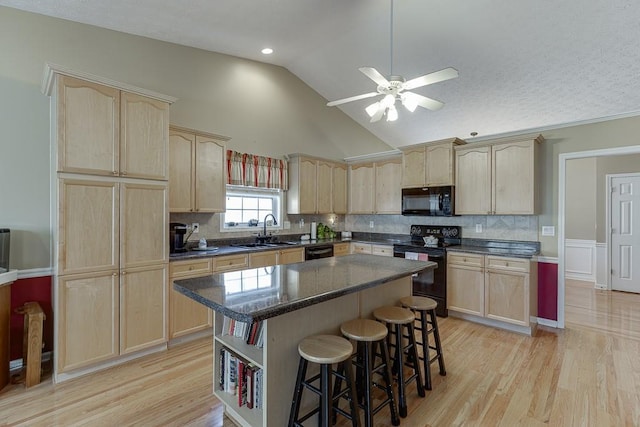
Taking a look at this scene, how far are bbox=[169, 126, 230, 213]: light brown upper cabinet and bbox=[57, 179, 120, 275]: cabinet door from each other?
28.7 inches

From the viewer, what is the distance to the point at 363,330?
1.95 meters

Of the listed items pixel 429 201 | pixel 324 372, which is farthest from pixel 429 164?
pixel 324 372

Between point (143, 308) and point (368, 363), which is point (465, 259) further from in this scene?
point (143, 308)

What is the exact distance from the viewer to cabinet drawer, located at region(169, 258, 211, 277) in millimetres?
3109

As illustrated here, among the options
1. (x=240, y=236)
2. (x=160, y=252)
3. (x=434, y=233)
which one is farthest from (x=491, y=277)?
(x=160, y=252)

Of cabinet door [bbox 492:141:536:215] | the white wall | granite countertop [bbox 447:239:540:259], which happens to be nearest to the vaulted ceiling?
the white wall

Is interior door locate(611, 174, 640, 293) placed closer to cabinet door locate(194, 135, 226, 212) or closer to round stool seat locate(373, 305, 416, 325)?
round stool seat locate(373, 305, 416, 325)

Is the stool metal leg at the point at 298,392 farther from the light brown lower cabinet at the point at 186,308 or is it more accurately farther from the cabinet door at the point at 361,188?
the cabinet door at the point at 361,188

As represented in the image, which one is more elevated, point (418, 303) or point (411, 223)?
point (411, 223)

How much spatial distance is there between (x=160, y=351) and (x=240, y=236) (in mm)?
1783

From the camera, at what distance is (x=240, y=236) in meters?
4.42

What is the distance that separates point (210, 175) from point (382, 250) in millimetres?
2789

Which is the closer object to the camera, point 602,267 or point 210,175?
point 210,175

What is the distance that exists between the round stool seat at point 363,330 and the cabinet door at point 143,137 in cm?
228
